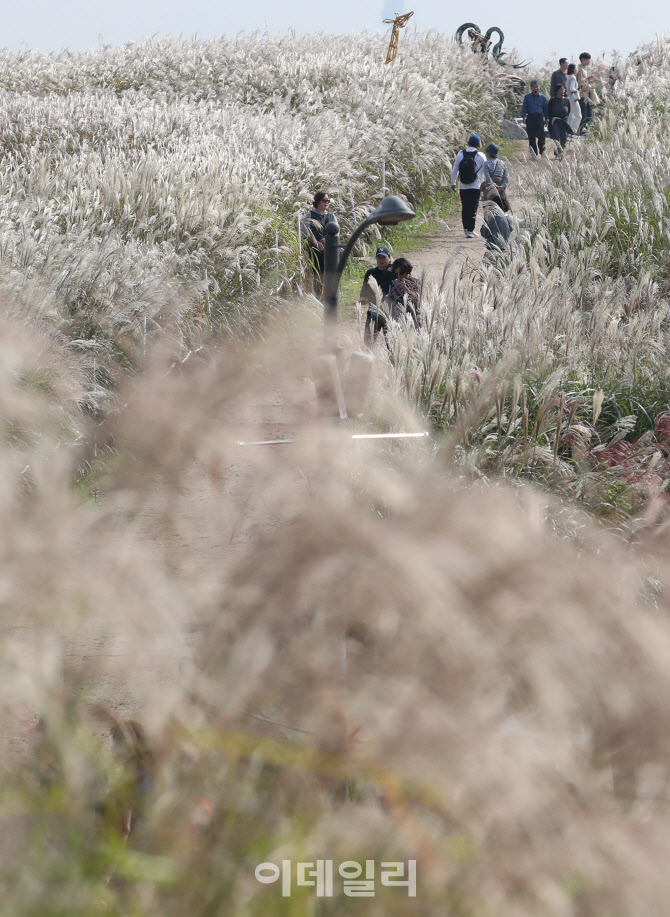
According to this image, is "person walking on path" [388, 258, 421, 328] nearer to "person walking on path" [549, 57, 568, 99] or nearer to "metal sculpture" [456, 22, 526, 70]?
"person walking on path" [549, 57, 568, 99]

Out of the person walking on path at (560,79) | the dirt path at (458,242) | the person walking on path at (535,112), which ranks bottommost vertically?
the dirt path at (458,242)

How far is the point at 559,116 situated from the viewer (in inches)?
749

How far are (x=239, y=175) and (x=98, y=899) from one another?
41.2ft

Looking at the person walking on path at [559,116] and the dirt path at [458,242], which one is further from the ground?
the person walking on path at [559,116]

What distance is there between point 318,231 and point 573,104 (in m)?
10.5

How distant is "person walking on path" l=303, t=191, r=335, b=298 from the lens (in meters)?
12.0

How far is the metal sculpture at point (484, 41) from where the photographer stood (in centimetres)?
2647

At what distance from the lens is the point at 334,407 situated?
4.50m

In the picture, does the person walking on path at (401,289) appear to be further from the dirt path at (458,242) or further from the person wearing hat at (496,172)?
the person wearing hat at (496,172)

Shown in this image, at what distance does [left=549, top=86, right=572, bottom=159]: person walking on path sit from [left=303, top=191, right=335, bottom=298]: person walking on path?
8501 millimetres

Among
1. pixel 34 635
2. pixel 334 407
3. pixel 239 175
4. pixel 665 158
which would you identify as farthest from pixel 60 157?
pixel 34 635

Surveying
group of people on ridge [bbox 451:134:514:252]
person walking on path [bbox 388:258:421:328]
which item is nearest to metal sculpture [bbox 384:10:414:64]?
group of people on ridge [bbox 451:134:514:252]

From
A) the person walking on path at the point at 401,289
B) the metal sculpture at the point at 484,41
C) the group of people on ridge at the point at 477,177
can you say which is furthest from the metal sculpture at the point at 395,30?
the person walking on path at the point at 401,289

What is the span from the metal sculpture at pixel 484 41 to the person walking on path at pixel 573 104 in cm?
662
